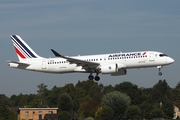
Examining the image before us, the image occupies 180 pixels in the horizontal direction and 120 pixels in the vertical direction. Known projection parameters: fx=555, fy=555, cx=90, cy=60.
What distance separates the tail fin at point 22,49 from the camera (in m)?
88.6

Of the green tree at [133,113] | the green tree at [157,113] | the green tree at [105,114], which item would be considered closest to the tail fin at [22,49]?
the green tree at [105,114]

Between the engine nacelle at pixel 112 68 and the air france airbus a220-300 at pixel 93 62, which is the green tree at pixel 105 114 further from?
the engine nacelle at pixel 112 68

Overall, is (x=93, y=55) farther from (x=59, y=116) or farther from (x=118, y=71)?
(x=59, y=116)

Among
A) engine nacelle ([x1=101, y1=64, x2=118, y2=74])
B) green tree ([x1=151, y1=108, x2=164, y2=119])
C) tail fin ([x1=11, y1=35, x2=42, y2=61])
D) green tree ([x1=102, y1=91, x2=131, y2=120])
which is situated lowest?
green tree ([x1=151, y1=108, x2=164, y2=119])

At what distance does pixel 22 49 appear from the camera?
90.6 meters

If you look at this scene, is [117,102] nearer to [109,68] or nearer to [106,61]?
[106,61]

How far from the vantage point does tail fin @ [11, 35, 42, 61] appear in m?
88.6

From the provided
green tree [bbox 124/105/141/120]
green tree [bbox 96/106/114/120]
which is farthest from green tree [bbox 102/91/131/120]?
green tree [bbox 96/106/114/120]

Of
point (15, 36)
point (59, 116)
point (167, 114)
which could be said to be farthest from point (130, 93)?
point (15, 36)

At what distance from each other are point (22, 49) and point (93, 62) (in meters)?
15.3

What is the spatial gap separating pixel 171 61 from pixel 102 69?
9.98 metres

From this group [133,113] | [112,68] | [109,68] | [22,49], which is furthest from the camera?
[133,113]

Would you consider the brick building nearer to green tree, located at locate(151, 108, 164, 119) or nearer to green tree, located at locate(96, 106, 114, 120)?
green tree, located at locate(96, 106, 114, 120)

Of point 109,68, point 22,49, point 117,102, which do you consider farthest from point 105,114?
point 109,68
